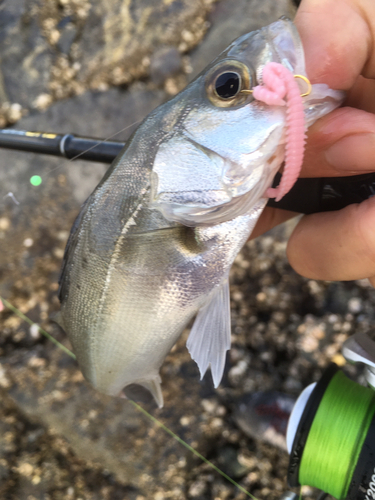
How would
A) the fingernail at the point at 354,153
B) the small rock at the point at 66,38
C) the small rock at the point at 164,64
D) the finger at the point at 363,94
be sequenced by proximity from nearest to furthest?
the fingernail at the point at 354,153
the finger at the point at 363,94
the small rock at the point at 164,64
the small rock at the point at 66,38

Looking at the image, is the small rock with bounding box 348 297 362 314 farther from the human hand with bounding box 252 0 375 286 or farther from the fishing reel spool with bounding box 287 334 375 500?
the human hand with bounding box 252 0 375 286

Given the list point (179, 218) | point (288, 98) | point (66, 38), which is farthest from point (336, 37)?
point (66, 38)

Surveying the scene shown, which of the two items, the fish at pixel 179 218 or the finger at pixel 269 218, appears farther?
the finger at pixel 269 218

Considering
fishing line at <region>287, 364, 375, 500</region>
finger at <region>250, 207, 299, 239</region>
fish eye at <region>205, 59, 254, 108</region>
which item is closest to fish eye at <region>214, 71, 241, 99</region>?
fish eye at <region>205, 59, 254, 108</region>

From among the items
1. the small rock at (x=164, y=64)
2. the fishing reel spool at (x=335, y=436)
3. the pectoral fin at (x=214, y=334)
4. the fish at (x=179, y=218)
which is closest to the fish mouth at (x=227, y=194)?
the fish at (x=179, y=218)

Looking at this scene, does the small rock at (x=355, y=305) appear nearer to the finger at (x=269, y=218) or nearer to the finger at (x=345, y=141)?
the finger at (x=269, y=218)

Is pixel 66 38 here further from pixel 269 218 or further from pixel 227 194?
pixel 227 194
